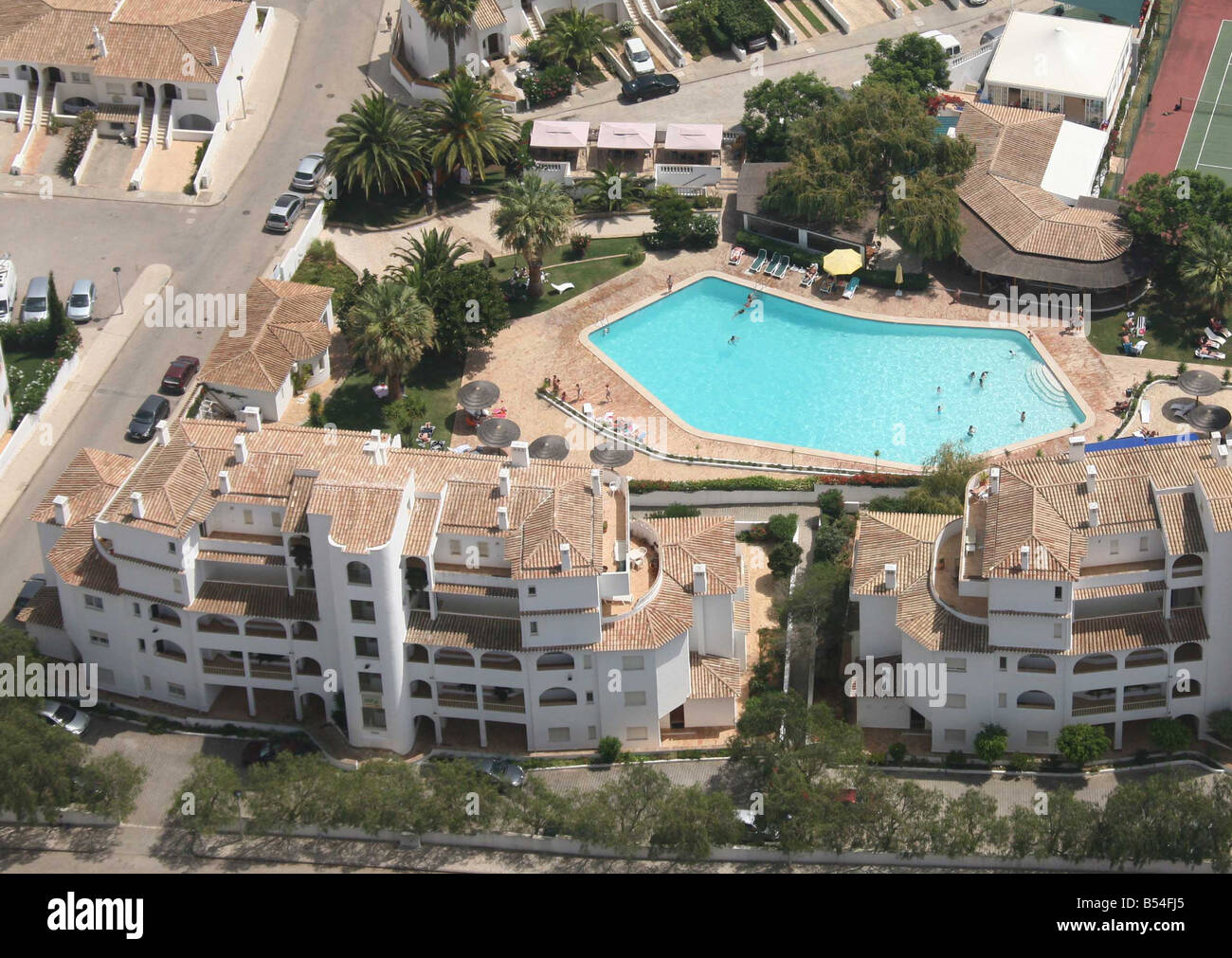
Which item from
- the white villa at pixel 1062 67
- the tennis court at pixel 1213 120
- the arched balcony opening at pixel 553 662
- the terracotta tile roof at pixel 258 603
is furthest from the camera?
the tennis court at pixel 1213 120

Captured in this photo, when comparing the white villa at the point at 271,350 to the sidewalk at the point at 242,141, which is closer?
the white villa at the point at 271,350

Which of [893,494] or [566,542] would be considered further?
[893,494]

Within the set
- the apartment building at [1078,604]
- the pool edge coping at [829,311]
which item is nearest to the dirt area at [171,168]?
the pool edge coping at [829,311]

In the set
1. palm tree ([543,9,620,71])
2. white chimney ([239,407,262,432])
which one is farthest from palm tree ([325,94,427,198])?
white chimney ([239,407,262,432])

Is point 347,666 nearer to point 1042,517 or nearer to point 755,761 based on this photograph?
point 755,761

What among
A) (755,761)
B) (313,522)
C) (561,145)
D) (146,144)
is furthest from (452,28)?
(755,761)

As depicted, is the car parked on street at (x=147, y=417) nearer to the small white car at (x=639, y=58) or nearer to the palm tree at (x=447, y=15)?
the palm tree at (x=447, y=15)
